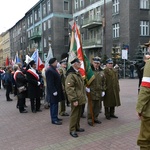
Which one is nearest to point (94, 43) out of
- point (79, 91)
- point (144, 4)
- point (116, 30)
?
point (116, 30)

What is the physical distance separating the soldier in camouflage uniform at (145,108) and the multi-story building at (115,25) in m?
20.3

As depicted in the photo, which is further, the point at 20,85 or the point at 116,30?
the point at 116,30

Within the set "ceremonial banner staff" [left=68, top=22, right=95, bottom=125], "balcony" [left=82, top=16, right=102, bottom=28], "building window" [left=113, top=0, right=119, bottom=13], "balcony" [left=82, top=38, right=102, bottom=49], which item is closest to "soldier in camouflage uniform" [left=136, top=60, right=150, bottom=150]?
"ceremonial banner staff" [left=68, top=22, right=95, bottom=125]

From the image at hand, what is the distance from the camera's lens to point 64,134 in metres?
5.76

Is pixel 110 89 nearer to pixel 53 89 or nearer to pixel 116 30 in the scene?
pixel 53 89

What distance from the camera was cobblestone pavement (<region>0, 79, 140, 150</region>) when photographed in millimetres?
4957

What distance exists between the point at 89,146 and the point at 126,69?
21145mm

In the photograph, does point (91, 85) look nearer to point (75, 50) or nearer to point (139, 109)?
point (75, 50)

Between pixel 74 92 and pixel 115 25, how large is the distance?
89.1ft

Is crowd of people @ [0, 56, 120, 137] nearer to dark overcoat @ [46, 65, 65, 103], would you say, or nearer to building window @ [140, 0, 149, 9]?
dark overcoat @ [46, 65, 65, 103]

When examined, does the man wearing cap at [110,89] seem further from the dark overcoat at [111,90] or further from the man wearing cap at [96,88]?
the man wearing cap at [96,88]

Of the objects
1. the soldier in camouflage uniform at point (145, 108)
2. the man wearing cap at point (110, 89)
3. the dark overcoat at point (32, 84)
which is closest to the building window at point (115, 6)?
the dark overcoat at point (32, 84)

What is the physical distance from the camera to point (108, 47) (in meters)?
32.6

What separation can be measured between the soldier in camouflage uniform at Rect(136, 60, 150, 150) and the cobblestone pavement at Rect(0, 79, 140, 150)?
1151 mm
